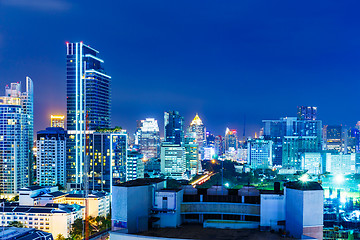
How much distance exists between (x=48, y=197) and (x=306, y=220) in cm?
1534

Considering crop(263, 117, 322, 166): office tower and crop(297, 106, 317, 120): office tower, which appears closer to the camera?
crop(263, 117, 322, 166): office tower

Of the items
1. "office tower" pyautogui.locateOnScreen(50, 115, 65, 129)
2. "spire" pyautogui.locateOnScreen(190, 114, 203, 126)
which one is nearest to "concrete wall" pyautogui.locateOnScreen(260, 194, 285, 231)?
"office tower" pyautogui.locateOnScreen(50, 115, 65, 129)

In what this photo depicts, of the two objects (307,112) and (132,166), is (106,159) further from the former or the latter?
(307,112)

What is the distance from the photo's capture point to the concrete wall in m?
4.98

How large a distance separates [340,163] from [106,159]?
26.1m

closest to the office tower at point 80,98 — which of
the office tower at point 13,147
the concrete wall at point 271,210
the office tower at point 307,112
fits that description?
the office tower at point 13,147

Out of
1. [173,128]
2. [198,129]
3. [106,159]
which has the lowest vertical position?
[106,159]

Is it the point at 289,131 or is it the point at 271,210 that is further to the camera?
the point at 289,131

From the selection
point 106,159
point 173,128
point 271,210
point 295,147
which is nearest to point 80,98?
point 106,159

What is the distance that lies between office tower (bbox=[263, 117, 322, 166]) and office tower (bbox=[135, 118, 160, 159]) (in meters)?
15.7

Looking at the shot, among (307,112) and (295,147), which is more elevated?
(307,112)

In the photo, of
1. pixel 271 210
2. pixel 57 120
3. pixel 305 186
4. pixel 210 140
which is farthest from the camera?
pixel 210 140

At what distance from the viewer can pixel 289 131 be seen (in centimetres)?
4978

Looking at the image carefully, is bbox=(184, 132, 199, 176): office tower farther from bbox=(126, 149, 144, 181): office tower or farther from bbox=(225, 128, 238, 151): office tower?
bbox=(225, 128, 238, 151): office tower
